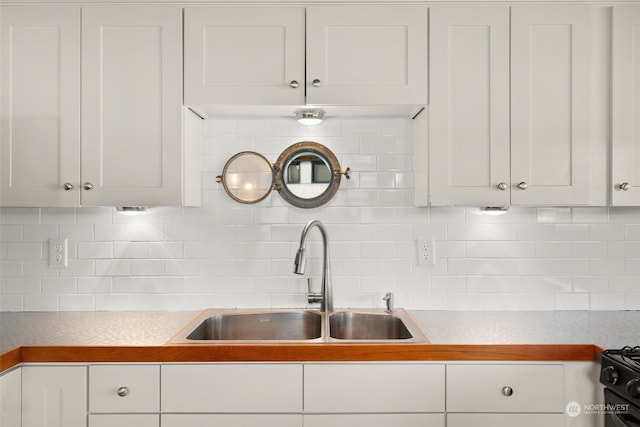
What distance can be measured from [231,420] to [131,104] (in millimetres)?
1297

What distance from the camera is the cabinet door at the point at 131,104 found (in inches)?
75.5

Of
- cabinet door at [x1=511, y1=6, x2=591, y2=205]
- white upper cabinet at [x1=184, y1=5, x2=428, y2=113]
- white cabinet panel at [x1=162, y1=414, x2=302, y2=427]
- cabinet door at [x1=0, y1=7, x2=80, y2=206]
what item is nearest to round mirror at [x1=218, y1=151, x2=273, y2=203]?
white upper cabinet at [x1=184, y1=5, x2=428, y2=113]

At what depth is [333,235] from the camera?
89.0 inches

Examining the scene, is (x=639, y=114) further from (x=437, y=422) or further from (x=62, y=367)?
(x=62, y=367)

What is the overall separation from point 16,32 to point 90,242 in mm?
961

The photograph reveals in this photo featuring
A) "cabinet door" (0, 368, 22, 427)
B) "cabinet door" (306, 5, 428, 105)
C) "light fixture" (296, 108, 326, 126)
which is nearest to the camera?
"cabinet door" (0, 368, 22, 427)

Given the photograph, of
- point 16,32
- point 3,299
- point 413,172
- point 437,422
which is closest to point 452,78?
point 413,172

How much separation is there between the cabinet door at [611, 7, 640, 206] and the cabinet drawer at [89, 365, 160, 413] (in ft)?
6.36

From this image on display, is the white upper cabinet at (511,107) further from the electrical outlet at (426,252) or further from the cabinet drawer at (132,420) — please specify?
the cabinet drawer at (132,420)

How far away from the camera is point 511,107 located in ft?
6.28

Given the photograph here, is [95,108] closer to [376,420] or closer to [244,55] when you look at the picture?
[244,55]

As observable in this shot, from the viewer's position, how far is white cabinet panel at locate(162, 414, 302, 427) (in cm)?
161

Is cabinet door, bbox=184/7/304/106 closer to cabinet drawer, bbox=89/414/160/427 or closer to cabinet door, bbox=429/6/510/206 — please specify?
cabinet door, bbox=429/6/510/206

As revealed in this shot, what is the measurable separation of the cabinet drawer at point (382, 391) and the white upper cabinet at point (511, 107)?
28.0 inches
